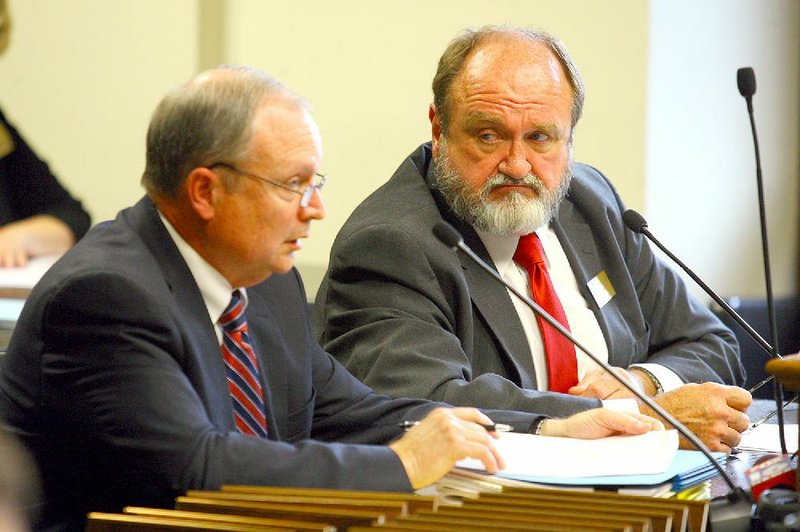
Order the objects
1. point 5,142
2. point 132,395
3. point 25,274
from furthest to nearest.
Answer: point 5,142
point 25,274
point 132,395

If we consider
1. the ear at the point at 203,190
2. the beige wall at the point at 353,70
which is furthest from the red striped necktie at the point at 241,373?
the beige wall at the point at 353,70

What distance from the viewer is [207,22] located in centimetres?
547

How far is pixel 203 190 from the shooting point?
2453mm

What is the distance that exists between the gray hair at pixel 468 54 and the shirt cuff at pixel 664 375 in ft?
2.13

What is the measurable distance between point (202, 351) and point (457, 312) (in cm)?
96

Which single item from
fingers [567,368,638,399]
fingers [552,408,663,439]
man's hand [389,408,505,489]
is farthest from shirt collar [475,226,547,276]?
man's hand [389,408,505,489]

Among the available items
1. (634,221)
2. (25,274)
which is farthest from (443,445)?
(25,274)

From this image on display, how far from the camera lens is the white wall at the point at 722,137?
16.8 feet

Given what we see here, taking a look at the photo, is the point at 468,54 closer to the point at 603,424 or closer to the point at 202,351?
the point at 603,424

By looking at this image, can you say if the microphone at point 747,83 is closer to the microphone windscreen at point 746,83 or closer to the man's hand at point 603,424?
the microphone windscreen at point 746,83

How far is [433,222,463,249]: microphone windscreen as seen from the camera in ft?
8.13

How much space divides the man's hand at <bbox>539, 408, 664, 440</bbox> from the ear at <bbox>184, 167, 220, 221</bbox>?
2.64ft

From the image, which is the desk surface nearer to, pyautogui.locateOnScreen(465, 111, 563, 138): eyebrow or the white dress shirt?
the white dress shirt

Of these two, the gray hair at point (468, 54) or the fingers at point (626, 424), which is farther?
the gray hair at point (468, 54)
